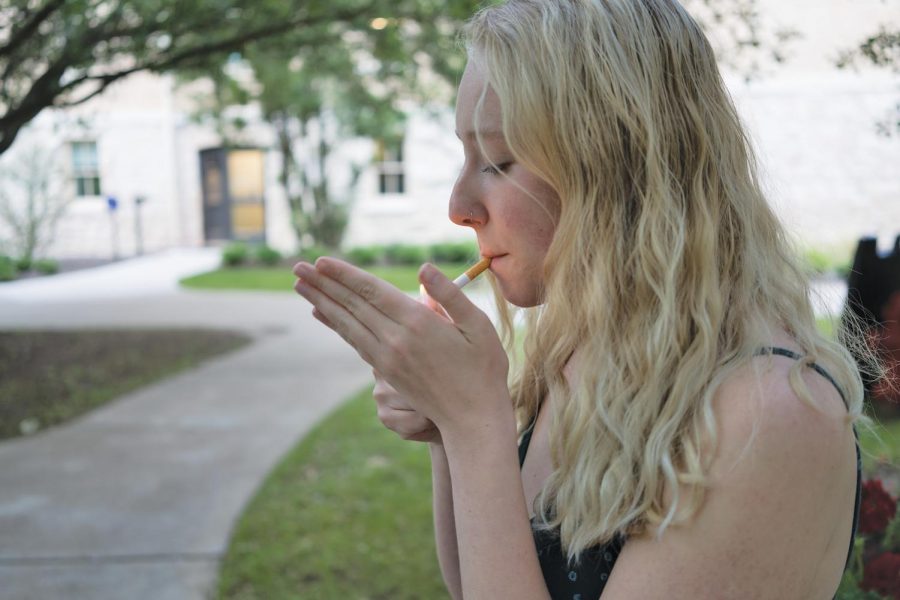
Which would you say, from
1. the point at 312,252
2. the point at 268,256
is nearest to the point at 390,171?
the point at 312,252

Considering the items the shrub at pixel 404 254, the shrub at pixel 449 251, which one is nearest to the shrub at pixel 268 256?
the shrub at pixel 404 254

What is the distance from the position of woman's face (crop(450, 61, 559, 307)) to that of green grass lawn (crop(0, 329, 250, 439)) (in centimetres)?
563

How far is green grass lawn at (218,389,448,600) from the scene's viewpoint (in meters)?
3.58

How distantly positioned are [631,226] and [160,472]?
4.45 meters

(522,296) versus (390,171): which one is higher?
(522,296)

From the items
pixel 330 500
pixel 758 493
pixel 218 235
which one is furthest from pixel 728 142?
pixel 218 235

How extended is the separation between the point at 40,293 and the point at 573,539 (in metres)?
12.8

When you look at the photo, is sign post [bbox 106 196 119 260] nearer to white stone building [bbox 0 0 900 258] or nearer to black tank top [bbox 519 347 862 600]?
white stone building [bbox 0 0 900 258]

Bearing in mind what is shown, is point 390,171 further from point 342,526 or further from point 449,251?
point 342,526

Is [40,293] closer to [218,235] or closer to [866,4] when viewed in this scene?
[218,235]

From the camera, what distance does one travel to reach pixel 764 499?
935 millimetres

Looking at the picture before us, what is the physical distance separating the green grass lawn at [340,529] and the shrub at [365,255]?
1090cm

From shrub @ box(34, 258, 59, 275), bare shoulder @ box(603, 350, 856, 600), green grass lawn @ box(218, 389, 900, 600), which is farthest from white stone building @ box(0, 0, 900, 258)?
bare shoulder @ box(603, 350, 856, 600)

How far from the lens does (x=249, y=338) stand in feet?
30.5
